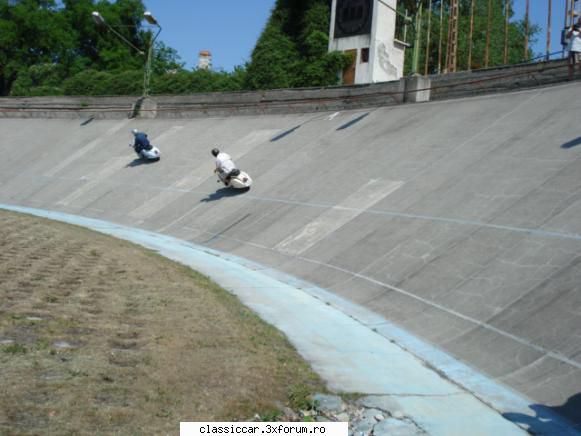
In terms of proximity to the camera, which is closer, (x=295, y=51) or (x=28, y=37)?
(x=295, y=51)

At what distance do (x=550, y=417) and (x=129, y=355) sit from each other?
4056 millimetres

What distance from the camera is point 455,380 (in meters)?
6.66

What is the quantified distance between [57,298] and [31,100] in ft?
98.6

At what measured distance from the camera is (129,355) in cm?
640

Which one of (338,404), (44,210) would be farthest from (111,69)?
(338,404)

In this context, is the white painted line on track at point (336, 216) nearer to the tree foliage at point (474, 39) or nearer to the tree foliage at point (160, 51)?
the tree foliage at point (160, 51)

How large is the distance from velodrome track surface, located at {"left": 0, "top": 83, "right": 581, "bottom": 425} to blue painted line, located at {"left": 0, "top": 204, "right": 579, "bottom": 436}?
31cm

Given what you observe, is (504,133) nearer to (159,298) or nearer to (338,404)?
(159,298)

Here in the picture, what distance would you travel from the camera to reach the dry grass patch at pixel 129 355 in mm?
4957

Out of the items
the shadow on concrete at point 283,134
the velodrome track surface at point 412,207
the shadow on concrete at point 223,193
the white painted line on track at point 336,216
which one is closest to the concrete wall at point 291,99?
the velodrome track surface at point 412,207

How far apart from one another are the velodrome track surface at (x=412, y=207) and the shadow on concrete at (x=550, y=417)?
24mm

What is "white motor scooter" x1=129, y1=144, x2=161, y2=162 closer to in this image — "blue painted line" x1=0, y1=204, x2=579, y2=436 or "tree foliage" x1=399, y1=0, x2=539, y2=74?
"blue painted line" x1=0, y1=204, x2=579, y2=436

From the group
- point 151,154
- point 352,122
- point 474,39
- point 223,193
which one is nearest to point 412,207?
point 223,193

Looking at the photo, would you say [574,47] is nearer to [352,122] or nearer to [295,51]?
[352,122]
